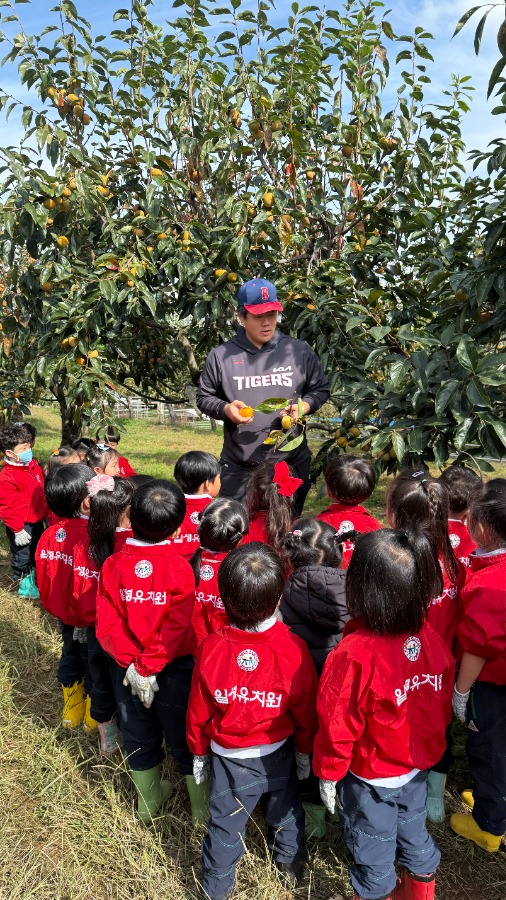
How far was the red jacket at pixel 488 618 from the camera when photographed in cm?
165

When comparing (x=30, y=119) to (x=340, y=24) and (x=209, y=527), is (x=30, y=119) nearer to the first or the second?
(x=340, y=24)

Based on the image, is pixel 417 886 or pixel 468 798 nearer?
pixel 417 886

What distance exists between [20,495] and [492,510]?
303cm

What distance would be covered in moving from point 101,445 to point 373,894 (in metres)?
2.29

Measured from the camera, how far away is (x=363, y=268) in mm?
3455

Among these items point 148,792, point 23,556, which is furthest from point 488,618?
point 23,556

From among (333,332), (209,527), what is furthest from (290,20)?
(209,527)

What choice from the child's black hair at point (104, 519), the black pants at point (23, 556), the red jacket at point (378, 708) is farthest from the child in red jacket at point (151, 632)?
the black pants at point (23, 556)

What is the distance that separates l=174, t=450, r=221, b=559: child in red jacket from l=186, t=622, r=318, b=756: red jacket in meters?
0.76

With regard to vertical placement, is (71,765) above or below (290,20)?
below

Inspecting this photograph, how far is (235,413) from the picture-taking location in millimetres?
2588

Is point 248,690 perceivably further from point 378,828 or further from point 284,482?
point 284,482

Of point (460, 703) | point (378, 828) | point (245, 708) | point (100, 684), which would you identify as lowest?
point (100, 684)

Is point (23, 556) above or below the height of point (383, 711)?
below
